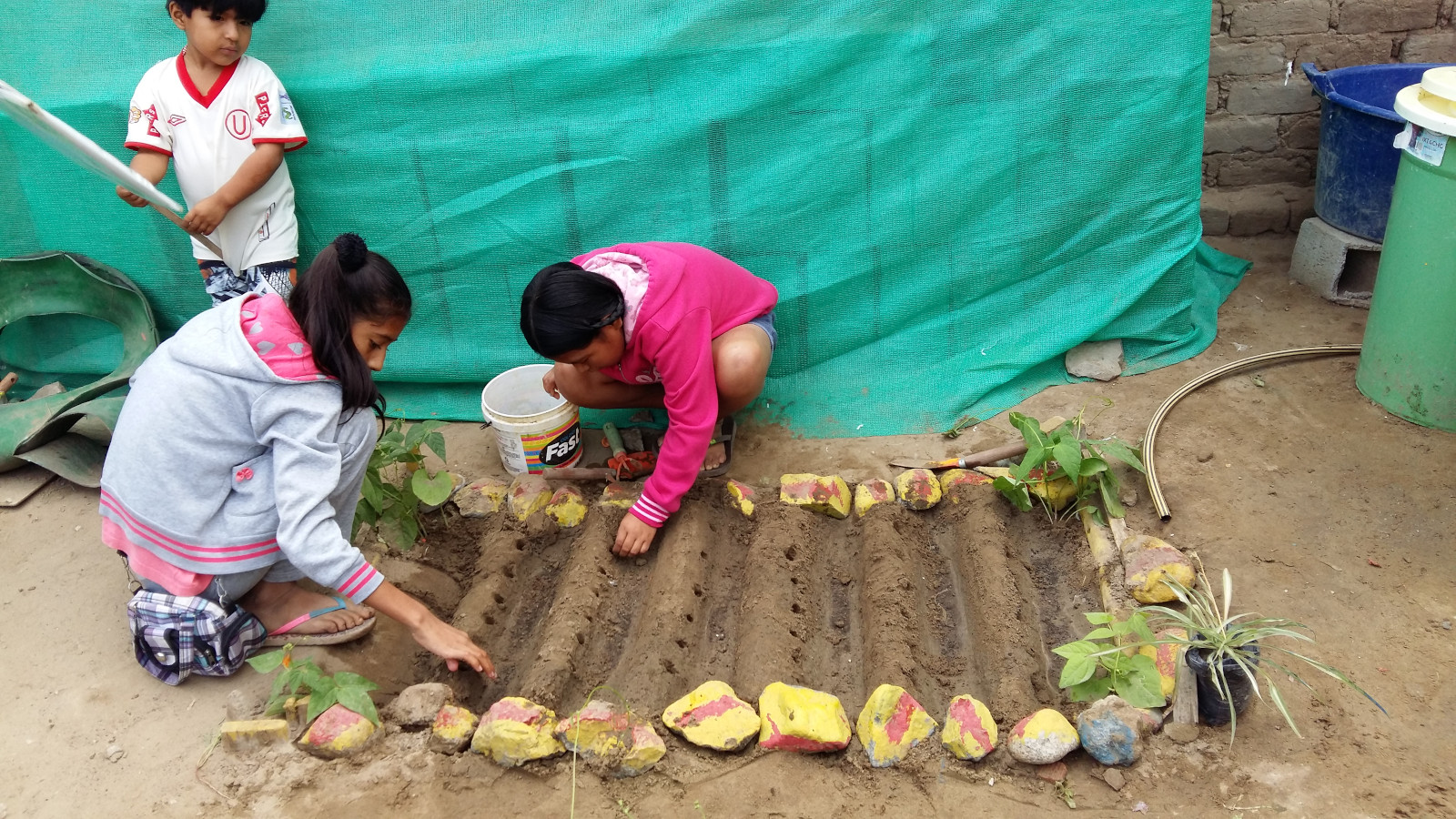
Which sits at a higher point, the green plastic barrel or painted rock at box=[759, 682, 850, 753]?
the green plastic barrel

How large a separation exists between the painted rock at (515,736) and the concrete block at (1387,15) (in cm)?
381

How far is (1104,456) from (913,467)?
21.2 inches

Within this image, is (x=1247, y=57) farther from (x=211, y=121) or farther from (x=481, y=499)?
(x=211, y=121)

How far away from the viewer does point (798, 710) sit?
7.20 ft

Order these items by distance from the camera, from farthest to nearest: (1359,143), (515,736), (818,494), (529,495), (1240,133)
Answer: (1240,133) < (1359,143) < (529,495) < (818,494) < (515,736)

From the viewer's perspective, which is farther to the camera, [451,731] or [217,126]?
[217,126]

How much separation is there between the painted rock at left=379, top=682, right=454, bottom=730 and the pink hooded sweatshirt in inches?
27.7

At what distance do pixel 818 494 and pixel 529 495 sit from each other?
2.76 feet

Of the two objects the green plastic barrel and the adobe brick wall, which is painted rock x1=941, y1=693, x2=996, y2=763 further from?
the adobe brick wall

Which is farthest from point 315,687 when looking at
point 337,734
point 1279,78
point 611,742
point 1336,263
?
point 1279,78

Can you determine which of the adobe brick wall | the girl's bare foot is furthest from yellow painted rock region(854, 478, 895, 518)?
the adobe brick wall

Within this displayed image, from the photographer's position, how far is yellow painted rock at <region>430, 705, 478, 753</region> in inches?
88.7

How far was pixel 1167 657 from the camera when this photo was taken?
7.34 ft

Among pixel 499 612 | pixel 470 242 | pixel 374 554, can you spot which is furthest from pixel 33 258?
pixel 499 612
